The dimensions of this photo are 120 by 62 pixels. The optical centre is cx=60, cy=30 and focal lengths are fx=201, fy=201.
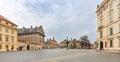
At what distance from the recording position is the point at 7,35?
69375mm

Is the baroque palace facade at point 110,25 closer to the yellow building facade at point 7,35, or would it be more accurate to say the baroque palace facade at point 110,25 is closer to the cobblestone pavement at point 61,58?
the cobblestone pavement at point 61,58

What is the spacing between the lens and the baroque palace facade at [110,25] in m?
40.3

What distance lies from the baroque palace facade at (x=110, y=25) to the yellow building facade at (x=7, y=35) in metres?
31.2

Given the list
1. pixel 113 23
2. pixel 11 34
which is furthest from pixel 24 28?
pixel 113 23

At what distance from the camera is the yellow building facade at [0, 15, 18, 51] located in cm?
6494

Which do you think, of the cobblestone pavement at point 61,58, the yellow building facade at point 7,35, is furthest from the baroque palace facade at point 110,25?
the yellow building facade at point 7,35

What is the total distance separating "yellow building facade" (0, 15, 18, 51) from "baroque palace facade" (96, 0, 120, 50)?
3115cm

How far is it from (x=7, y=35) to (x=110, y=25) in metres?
37.9

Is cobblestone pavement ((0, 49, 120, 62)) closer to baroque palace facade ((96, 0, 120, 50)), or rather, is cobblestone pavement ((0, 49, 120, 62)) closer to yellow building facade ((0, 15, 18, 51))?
baroque palace facade ((96, 0, 120, 50))

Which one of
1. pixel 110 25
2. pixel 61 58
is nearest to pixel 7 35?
pixel 110 25

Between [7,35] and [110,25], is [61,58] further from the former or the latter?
[7,35]

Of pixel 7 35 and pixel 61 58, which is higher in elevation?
pixel 7 35

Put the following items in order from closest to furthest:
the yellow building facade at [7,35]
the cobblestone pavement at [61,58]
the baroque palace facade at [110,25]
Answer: the cobblestone pavement at [61,58], the baroque palace facade at [110,25], the yellow building facade at [7,35]

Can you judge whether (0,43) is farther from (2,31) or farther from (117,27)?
(117,27)
